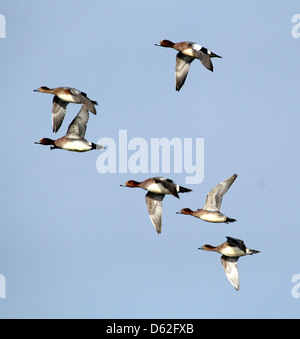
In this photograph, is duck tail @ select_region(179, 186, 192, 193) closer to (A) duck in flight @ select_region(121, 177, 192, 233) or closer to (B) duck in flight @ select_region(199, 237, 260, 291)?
(A) duck in flight @ select_region(121, 177, 192, 233)

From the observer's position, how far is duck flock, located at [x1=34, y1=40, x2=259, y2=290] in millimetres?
33031

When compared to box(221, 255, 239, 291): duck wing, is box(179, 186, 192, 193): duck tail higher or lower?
higher

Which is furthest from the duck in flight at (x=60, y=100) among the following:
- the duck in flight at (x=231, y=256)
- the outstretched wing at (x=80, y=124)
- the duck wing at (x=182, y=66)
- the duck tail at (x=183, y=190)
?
the duck in flight at (x=231, y=256)

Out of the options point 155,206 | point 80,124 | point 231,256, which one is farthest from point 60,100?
point 231,256

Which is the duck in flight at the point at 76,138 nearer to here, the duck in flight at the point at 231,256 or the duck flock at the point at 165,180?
the duck flock at the point at 165,180

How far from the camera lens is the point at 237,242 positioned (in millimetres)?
33344

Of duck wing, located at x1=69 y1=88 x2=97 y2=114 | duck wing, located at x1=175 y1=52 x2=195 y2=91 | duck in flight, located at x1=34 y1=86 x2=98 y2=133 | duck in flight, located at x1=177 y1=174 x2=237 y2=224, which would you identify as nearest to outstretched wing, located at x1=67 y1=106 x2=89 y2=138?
duck in flight, located at x1=34 y1=86 x2=98 y2=133

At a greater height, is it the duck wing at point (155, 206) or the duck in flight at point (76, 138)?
the duck in flight at point (76, 138)

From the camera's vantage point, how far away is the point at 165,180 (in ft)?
108

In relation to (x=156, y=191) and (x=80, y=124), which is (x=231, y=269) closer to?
(x=156, y=191)

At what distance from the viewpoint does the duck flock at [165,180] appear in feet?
108
